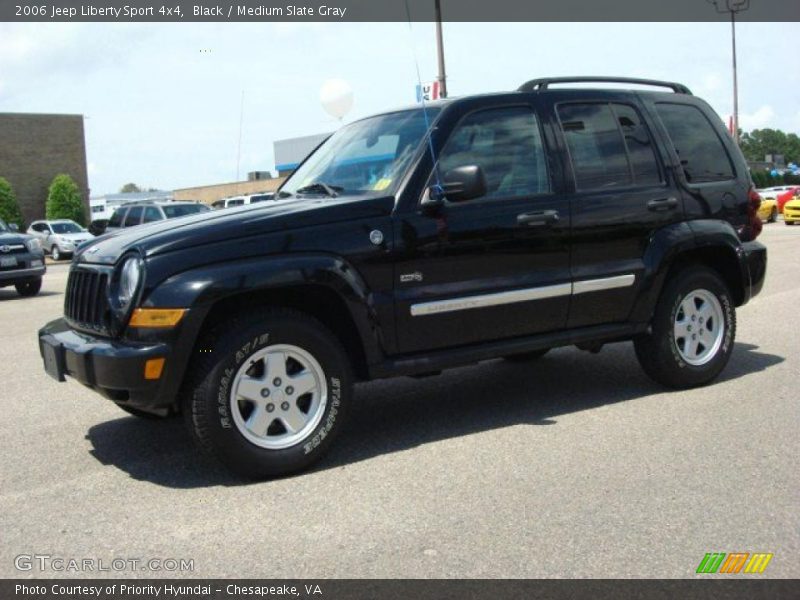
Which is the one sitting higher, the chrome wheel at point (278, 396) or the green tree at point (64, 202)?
the green tree at point (64, 202)

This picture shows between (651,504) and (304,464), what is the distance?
69.4 inches

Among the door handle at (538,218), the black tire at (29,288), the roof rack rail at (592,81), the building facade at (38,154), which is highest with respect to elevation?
the building facade at (38,154)

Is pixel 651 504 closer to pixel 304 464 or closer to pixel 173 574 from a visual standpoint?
pixel 304 464

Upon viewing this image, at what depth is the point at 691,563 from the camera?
346 centimetres

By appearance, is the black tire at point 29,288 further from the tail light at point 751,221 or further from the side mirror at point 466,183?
the tail light at point 751,221

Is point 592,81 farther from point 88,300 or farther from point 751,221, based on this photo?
point 88,300

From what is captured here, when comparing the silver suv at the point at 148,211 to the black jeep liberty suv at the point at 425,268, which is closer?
the black jeep liberty suv at the point at 425,268

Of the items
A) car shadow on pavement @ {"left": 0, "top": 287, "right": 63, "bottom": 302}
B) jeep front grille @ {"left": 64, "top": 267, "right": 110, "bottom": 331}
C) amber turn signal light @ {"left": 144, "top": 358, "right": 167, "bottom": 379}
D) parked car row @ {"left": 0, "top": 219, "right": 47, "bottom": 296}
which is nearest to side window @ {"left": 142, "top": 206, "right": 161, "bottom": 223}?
car shadow on pavement @ {"left": 0, "top": 287, "right": 63, "bottom": 302}

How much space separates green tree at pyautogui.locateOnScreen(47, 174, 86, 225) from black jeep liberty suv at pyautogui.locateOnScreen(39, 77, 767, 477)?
38399 millimetres

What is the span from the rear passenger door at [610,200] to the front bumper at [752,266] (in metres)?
0.79

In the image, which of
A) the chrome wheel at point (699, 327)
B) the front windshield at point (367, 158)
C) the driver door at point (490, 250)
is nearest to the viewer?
the driver door at point (490, 250)

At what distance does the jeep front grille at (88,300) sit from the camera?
457 cm

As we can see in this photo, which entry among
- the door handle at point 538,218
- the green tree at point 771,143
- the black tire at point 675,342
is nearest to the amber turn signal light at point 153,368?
the door handle at point 538,218
